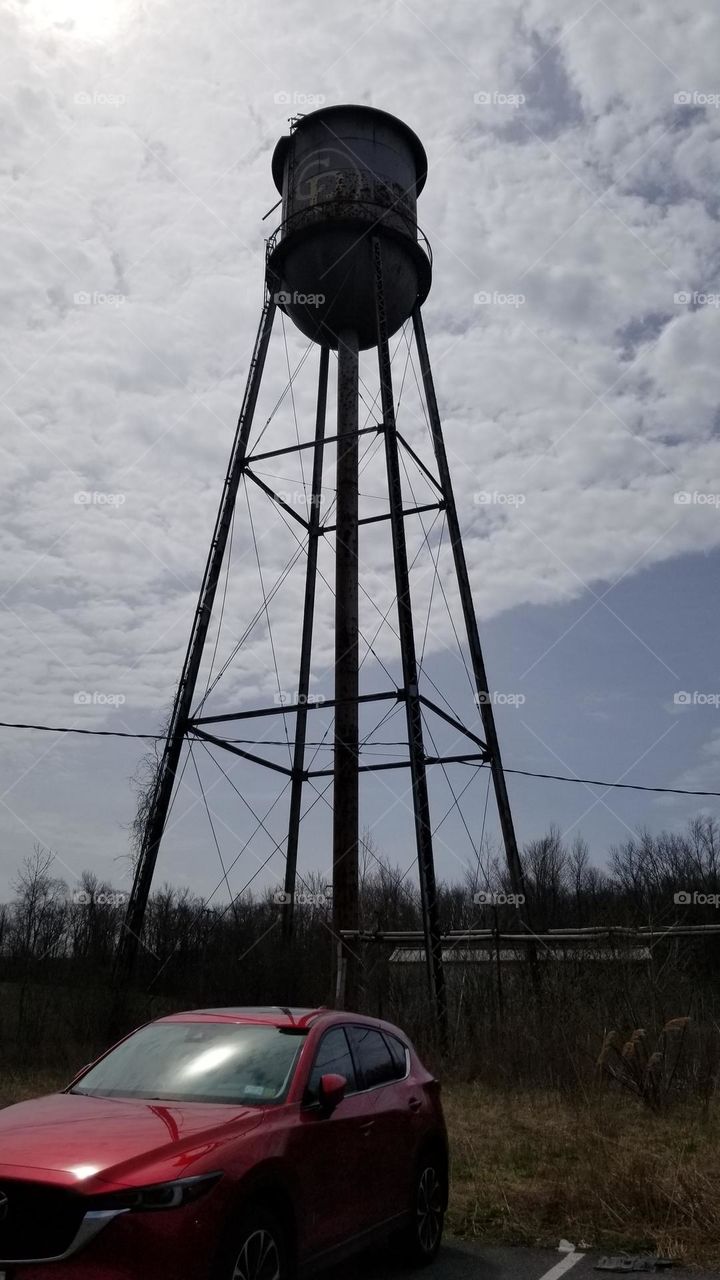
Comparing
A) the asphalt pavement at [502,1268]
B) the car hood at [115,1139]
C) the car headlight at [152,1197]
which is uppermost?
the car hood at [115,1139]

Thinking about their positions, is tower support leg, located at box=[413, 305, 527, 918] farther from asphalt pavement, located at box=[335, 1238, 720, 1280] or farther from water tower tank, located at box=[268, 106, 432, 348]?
asphalt pavement, located at box=[335, 1238, 720, 1280]

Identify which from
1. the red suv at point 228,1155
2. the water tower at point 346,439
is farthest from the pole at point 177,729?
the red suv at point 228,1155

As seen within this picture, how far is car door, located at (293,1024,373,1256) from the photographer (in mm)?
4934

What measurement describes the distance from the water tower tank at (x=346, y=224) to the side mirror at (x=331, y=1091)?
15211 millimetres

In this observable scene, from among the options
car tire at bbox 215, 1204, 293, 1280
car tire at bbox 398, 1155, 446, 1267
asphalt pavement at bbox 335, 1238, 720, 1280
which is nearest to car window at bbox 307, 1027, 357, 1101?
car tire at bbox 215, 1204, 293, 1280

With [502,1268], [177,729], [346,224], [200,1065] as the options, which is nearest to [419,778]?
[177,729]

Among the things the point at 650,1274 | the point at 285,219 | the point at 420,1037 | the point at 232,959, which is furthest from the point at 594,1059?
the point at 285,219

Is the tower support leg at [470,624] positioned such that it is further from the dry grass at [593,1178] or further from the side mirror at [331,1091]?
the side mirror at [331,1091]

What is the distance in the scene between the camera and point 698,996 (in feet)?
45.6

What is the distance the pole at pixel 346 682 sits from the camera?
15.1m

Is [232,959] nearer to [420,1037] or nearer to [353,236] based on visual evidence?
[420,1037]

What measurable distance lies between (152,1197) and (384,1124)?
2272 millimetres

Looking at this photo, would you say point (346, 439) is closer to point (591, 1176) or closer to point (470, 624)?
point (470, 624)

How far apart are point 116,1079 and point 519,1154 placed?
493 cm
